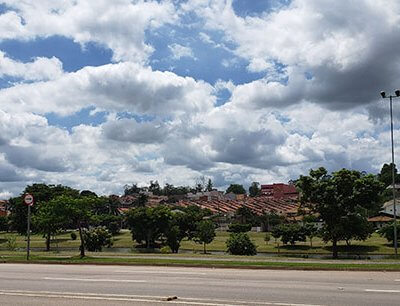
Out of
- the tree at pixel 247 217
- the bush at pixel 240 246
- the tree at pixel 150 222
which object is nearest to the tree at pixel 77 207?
the bush at pixel 240 246

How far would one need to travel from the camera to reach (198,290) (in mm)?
13047

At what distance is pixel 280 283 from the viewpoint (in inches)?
564

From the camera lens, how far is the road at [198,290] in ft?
36.4

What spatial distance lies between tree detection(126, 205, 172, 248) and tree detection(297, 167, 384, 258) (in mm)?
24128

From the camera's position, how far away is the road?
11.1 metres

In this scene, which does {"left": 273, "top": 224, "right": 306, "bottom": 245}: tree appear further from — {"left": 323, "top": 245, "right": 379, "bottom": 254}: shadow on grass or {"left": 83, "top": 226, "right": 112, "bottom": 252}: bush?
{"left": 83, "top": 226, "right": 112, "bottom": 252}: bush

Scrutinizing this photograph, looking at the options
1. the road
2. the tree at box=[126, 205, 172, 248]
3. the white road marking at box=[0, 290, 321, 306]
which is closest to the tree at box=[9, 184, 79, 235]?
the tree at box=[126, 205, 172, 248]

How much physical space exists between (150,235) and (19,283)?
51477mm

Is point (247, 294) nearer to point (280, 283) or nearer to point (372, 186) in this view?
point (280, 283)

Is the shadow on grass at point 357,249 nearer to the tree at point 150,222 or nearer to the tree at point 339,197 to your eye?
the tree at point 339,197

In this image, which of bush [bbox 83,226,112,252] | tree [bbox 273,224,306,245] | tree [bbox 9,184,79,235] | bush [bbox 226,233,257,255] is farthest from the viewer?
tree [bbox 9,184,79,235]

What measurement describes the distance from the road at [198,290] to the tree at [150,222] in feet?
156

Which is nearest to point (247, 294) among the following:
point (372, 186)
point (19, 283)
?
point (19, 283)

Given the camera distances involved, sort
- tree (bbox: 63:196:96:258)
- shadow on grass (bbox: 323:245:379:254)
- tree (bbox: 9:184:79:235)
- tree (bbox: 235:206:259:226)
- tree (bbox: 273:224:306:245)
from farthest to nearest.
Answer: tree (bbox: 235:206:259:226) → tree (bbox: 9:184:79:235) → tree (bbox: 273:224:306:245) → shadow on grass (bbox: 323:245:379:254) → tree (bbox: 63:196:96:258)
